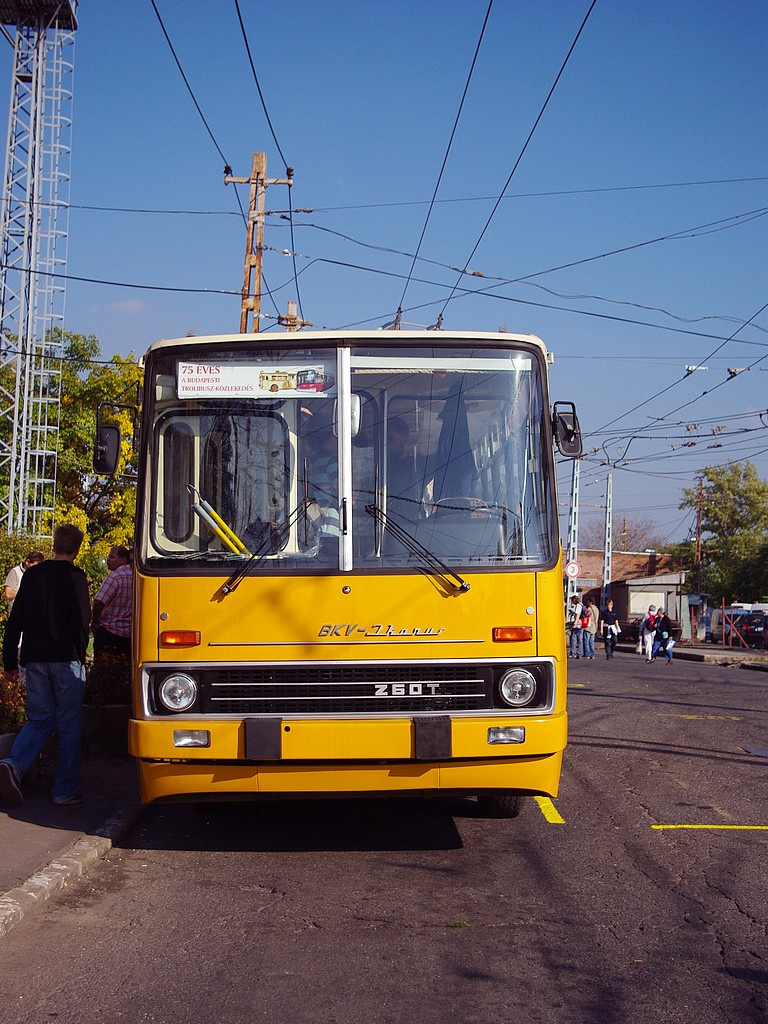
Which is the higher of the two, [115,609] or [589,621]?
[115,609]

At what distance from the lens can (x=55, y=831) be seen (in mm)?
6734

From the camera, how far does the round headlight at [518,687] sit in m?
6.12

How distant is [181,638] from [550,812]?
129 inches

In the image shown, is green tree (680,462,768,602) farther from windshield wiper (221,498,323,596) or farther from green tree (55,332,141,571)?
windshield wiper (221,498,323,596)

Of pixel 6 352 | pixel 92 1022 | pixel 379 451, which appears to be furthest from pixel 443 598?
pixel 6 352

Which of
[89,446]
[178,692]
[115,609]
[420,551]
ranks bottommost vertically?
[178,692]

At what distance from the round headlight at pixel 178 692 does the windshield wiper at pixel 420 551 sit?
1366mm

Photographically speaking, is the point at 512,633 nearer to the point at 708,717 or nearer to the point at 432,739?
the point at 432,739

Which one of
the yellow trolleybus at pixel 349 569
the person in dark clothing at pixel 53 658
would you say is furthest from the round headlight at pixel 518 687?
the person in dark clothing at pixel 53 658

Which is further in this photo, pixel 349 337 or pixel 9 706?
pixel 9 706

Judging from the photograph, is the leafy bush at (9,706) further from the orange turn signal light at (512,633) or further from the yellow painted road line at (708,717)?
the yellow painted road line at (708,717)

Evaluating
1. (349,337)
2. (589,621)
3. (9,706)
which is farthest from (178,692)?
(589,621)

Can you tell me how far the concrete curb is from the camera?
519 cm

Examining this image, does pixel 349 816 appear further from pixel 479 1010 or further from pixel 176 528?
pixel 479 1010
